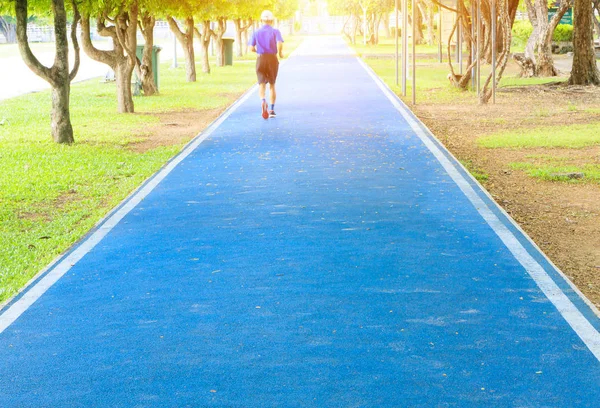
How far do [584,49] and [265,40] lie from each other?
1017cm

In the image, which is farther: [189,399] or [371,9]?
[371,9]

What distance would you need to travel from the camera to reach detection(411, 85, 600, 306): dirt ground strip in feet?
25.6

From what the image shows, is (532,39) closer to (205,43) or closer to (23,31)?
(205,43)

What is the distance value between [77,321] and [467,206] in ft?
14.7

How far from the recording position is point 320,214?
8906 millimetres

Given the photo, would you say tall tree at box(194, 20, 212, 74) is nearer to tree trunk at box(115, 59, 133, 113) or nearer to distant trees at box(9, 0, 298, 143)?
distant trees at box(9, 0, 298, 143)

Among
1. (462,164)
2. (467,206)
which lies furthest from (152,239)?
(462,164)

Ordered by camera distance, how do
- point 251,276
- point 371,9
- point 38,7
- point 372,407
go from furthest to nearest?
point 371,9 < point 38,7 < point 251,276 < point 372,407

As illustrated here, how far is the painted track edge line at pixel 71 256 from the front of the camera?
6.15 meters

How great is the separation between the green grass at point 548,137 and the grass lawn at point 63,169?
4914 millimetres

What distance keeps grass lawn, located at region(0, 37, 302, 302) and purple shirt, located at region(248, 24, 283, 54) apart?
251 centimetres

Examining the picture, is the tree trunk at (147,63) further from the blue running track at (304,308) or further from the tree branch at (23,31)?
the blue running track at (304,308)

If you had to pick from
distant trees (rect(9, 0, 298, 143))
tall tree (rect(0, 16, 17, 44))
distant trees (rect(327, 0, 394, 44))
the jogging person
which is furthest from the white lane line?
tall tree (rect(0, 16, 17, 44))

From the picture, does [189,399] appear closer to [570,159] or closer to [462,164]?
[462,164]
